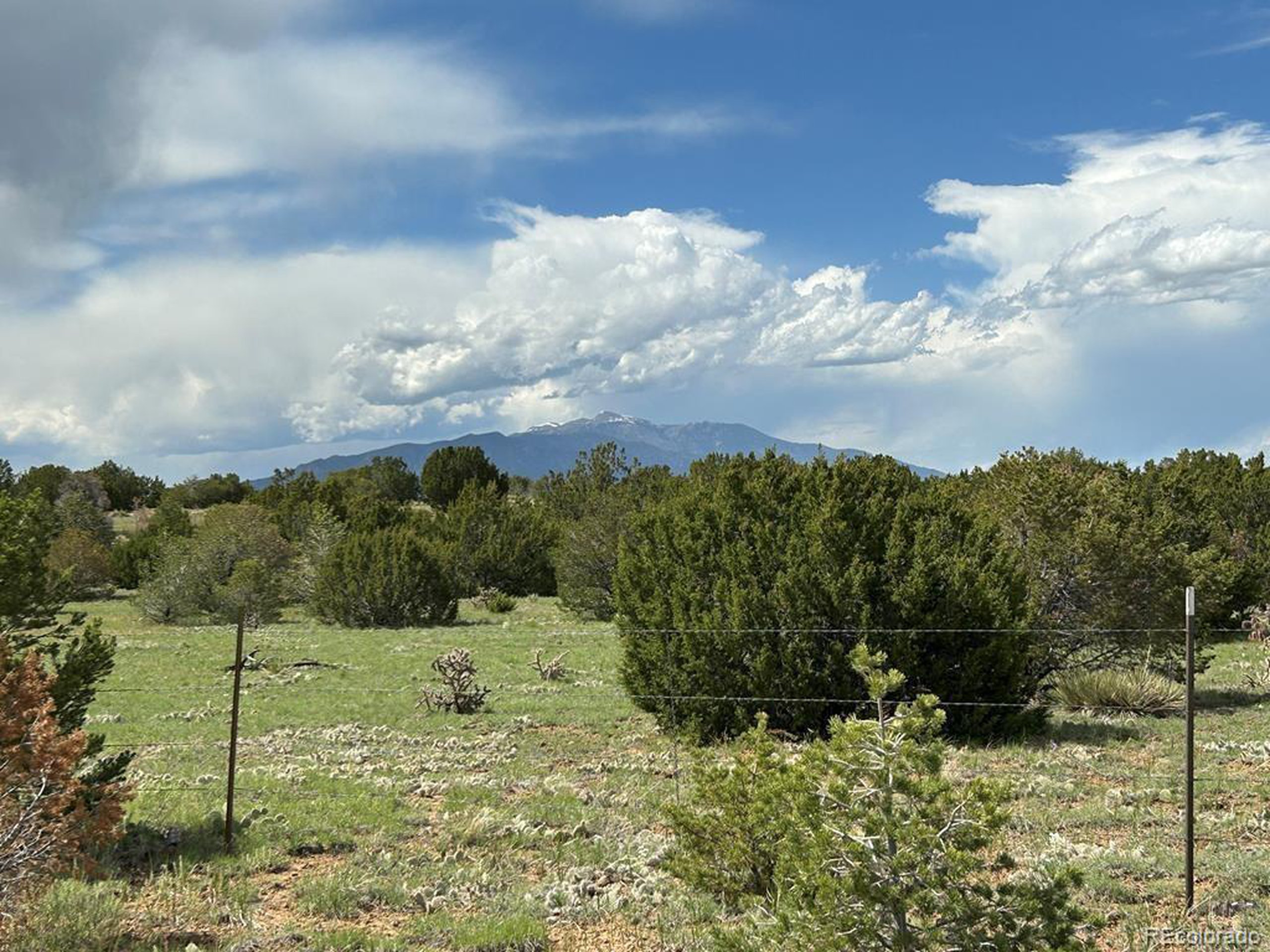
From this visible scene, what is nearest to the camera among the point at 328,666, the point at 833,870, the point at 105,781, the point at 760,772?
the point at 833,870

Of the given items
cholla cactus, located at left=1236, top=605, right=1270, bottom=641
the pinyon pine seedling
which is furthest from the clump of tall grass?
the pinyon pine seedling

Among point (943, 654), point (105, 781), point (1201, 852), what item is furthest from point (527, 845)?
point (943, 654)

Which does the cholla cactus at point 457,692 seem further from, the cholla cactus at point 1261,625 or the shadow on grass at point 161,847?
the cholla cactus at point 1261,625

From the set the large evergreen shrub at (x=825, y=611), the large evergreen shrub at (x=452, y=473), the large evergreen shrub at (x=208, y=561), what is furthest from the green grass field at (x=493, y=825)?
the large evergreen shrub at (x=452, y=473)

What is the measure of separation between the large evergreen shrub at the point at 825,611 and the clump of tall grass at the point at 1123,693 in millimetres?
975

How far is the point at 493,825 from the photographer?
9625 mm

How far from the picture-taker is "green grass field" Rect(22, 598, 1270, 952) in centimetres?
684

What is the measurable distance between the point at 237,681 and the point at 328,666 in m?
16.0

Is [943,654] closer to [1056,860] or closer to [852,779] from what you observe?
[1056,860]

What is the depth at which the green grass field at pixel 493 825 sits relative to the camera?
6.84m

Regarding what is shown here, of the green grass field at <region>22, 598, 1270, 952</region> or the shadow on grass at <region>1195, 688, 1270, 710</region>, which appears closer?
the green grass field at <region>22, 598, 1270, 952</region>

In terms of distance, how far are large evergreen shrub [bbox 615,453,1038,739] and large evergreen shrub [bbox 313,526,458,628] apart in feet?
69.5

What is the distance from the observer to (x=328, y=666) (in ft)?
80.2

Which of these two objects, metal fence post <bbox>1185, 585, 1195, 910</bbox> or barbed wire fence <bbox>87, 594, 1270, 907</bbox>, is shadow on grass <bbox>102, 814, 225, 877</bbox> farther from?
metal fence post <bbox>1185, 585, 1195, 910</bbox>
